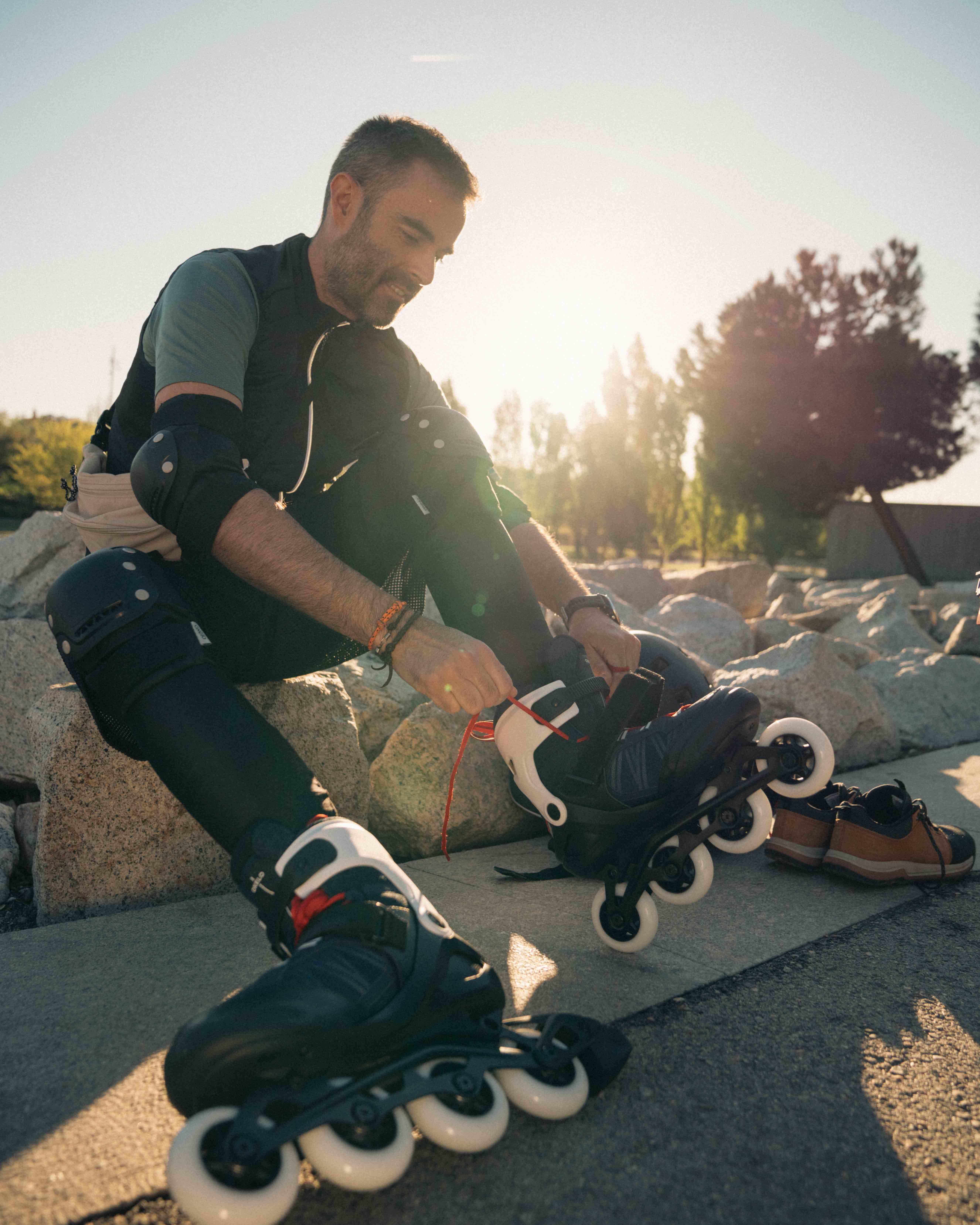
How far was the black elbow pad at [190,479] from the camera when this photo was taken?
1.36 meters

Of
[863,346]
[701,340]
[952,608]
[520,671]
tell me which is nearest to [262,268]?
[520,671]

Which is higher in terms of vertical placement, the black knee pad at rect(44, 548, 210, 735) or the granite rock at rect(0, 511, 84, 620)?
the black knee pad at rect(44, 548, 210, 735)

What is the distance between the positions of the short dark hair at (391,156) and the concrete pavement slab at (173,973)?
Result: 172cm

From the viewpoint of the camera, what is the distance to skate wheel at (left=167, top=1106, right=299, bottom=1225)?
0.76 metres

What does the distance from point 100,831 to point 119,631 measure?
70 centimetres

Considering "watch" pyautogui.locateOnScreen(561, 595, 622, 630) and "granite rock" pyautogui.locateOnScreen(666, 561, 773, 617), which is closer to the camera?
"watch" pyautogui.locateOnScreen(561, 595, 622, 630)

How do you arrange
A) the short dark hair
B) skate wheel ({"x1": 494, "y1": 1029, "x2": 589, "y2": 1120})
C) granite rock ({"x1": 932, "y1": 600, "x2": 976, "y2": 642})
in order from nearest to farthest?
skate wheel ({"x1": 494, "y1": 1029, "x2": 589, "y2": 1120})
the short dark hair
granite rock ({"x1": 932, "y1": 600, "x2": 976, "y2": 642})

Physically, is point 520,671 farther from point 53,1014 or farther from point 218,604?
point 53,1014

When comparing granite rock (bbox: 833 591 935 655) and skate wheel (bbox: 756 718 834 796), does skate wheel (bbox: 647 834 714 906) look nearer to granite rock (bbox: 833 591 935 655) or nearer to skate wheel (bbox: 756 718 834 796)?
skate wheel (bbox: 756 718 834 796)

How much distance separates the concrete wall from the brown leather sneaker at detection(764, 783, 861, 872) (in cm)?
2158

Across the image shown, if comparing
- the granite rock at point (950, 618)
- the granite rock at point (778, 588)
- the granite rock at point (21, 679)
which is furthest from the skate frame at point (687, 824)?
the granite rock at point (778, 588)

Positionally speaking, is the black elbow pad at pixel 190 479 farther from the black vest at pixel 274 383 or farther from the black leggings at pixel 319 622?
the black vest at pixel 274 383

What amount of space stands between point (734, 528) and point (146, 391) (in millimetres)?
38593

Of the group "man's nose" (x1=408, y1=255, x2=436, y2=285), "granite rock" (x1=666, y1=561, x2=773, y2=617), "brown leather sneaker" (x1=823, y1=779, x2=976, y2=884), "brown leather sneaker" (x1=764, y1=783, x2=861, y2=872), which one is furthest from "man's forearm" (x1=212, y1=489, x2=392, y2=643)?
"granite rock" (x1=666, y1=561, x2=773, y2=617)
